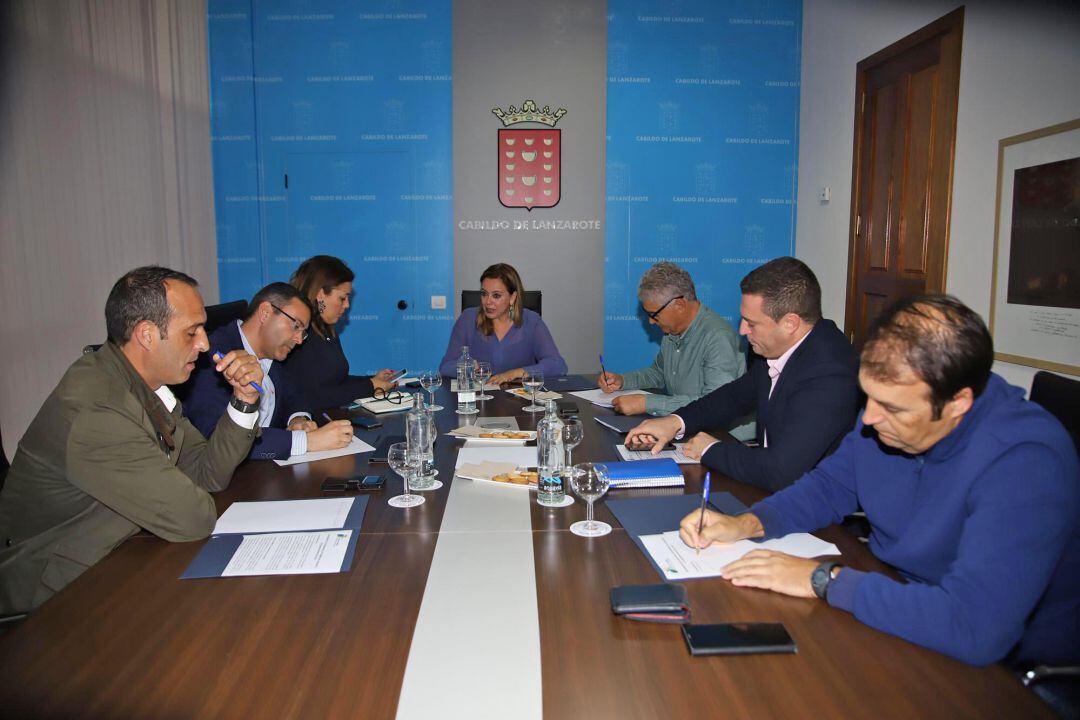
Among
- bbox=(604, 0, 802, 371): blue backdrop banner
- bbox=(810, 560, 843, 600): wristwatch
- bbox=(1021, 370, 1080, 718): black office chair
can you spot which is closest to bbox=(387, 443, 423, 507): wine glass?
bbox=(810, 560, 843, 600): wristwatch

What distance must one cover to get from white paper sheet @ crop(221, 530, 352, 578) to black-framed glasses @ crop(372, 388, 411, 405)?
5.23 feet

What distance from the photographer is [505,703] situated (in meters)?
1.10

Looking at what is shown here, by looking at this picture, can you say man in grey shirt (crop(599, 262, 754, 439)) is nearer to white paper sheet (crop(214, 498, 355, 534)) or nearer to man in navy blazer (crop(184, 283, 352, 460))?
man in navy blazer (crop(184, 283, 352, 460))

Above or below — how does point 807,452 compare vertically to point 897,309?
below

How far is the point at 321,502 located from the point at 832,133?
4472 mm

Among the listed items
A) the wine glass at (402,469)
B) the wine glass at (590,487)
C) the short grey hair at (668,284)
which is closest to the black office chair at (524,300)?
the short grey hair at (668,284)

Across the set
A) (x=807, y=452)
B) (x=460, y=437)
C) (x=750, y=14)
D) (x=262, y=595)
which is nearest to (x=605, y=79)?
(x=750, y=14)

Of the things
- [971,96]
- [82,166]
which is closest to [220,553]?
[82,166]

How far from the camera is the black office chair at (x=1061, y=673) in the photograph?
4.28 ft

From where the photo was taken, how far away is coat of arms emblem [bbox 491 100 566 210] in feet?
17.8

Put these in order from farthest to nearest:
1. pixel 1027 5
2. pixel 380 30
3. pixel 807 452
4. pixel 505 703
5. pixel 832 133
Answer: pixel 380 30, pixel 832 133, pixel 1027 5, pixel 807 452, pixel 505 703

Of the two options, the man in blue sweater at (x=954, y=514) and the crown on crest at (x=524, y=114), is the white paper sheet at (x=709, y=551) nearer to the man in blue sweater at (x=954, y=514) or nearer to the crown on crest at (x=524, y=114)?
the man in blue sweater at (x=954, y=514)

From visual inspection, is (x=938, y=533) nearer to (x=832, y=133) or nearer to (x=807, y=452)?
(x=807, y=452)

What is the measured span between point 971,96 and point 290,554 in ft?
12.1
